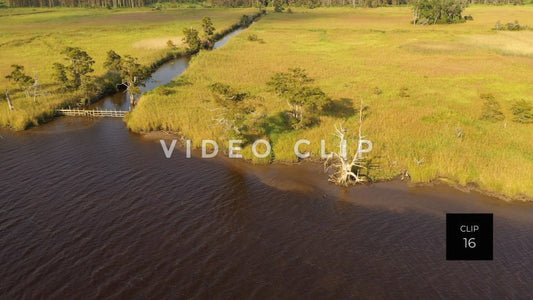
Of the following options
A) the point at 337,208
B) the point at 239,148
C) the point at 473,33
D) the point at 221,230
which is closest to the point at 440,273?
the point at 337,208

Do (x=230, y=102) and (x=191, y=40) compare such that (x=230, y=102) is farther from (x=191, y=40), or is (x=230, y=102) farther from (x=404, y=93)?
(x=191, y=40)

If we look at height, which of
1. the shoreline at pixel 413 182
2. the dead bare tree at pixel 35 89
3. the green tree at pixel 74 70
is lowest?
the shoreline at pixel 413 182

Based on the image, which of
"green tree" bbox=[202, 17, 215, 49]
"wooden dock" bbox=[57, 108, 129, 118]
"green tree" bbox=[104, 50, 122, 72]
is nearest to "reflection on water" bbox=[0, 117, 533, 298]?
"wooden dock" bbox=[57, 108, 129, 118]

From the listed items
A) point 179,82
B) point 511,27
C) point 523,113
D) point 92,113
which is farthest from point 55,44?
point 511,27

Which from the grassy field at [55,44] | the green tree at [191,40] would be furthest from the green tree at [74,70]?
the green tree at [191,40]

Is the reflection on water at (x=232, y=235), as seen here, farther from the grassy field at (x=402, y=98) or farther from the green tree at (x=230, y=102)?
the green tree at (x=230, y=102)
